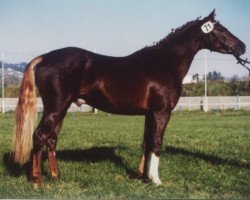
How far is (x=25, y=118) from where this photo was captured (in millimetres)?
6762

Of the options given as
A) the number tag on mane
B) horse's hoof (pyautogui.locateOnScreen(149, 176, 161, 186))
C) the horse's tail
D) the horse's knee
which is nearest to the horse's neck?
the number tag on mane

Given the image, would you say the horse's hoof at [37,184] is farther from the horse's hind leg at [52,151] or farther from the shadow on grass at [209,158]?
the shadow on grass at [209,158]

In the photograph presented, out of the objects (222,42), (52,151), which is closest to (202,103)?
(222,42)

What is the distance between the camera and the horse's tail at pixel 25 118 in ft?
22.1

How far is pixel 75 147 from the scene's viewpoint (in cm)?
1189

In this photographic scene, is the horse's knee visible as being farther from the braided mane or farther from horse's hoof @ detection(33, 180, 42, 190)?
the braided mane

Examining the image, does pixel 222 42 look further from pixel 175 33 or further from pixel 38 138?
pixel 38 138

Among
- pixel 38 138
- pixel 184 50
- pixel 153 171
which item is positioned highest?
pixel 184 50

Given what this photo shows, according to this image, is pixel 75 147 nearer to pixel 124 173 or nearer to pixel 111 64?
pixel 124 173

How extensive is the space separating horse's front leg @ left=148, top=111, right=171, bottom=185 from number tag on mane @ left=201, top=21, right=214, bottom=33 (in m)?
1.71

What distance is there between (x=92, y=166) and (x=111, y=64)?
8.00 feet

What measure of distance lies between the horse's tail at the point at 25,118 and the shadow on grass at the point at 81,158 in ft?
2.10

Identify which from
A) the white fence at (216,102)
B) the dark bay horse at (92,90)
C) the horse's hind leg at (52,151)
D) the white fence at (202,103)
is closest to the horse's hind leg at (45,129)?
the dark bay horse at (92,90)

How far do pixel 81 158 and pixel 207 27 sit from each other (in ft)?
13.7
